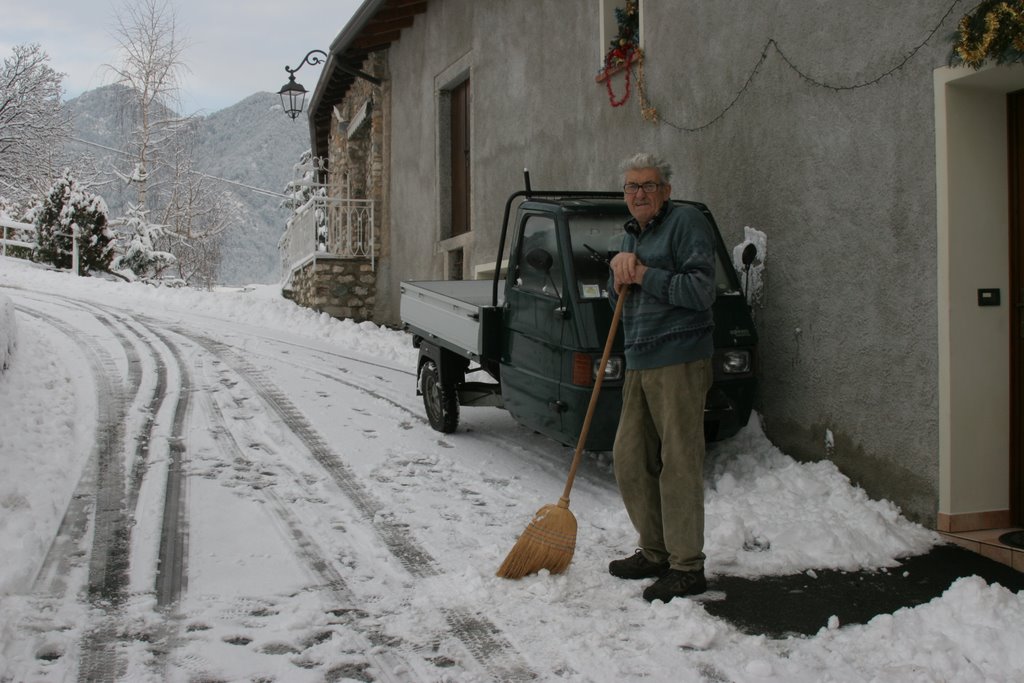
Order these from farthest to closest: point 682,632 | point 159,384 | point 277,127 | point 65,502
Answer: point 277,127 → point 159,384 → point 65,502 → point 682,632

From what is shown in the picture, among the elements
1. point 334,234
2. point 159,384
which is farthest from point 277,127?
point 159,384

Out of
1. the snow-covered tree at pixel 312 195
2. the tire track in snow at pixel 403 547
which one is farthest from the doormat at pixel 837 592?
the snow-covered tree at pixel 312 195

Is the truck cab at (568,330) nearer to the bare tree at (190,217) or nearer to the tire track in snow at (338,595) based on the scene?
the tire track in snow at (338,595)

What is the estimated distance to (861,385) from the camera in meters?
5.48

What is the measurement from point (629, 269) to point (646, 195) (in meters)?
0.35

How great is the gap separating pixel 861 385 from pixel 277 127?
455 feet

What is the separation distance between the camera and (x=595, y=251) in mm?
5973

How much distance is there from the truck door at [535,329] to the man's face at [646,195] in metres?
1.28

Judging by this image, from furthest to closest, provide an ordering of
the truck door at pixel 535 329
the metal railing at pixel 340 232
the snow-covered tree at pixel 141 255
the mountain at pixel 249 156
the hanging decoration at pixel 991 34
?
the mountain at pixel 249 156, the snow-covered tree at pixel 141 255, the metal railing at pixel 340 232, the truck door at pixel 535 329, the hanging decoration at pixel 991 34

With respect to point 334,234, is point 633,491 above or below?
below

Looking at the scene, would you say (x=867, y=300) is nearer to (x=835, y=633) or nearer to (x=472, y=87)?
(x=835, y=633)

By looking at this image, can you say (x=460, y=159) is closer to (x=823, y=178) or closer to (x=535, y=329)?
(x=535, y=329)

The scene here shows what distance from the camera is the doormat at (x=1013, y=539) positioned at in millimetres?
4617

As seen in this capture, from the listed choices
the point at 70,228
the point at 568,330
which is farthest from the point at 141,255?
the point at 568,330
